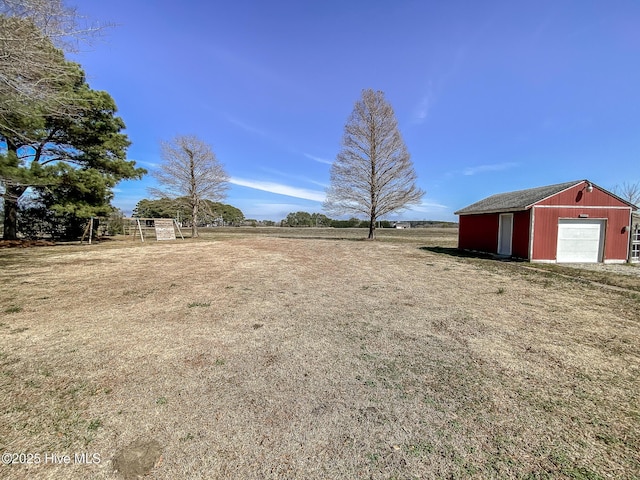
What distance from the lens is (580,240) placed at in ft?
37.2

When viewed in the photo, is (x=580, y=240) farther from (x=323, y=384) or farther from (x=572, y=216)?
(x=323, y=384)

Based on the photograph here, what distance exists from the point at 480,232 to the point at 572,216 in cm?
384

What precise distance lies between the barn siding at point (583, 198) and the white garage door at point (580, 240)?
26.9 inches

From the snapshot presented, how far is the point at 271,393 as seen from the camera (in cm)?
243

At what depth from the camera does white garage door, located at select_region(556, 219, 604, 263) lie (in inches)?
444

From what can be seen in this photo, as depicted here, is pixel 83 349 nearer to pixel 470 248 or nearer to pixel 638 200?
pixel 470 248

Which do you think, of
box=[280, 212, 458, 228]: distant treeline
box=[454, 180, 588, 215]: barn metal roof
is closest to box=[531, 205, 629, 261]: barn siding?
box=[454, 180, 588, 215]: barn metal roof

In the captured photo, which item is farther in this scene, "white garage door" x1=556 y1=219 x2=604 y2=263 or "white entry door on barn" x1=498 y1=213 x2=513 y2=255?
"white entry door on barn" x1=498 y1=213 x2=513 y2=255

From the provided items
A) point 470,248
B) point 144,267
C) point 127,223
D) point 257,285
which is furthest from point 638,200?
point 127,223

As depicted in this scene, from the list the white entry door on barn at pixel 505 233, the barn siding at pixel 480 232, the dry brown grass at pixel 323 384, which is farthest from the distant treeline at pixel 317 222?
the dry brown grass at pixel 323 384

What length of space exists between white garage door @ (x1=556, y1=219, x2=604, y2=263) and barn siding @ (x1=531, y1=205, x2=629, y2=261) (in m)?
0.21

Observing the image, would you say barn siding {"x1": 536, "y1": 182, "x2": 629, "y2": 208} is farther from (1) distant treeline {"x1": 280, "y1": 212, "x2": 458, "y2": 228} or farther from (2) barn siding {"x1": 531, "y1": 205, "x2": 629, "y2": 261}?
(1) distant treeline {"x1": 280, "y1": 212, "x2": 458, "y2": 228}

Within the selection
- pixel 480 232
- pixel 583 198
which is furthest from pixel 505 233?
pixel 583 198

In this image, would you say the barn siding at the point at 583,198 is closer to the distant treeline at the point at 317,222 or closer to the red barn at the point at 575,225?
the red barn at the point at 575,225
